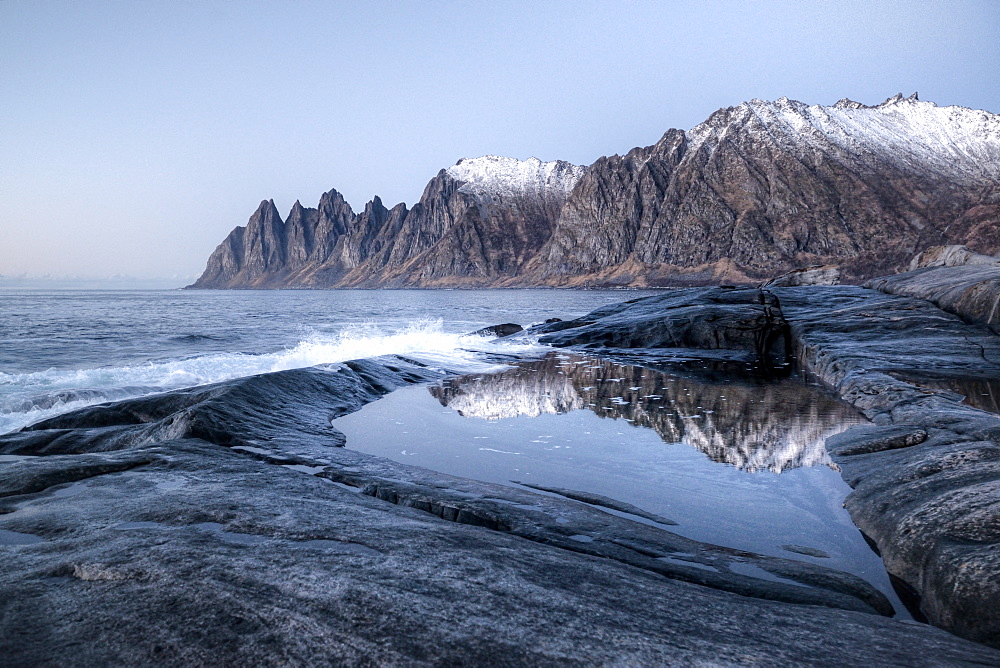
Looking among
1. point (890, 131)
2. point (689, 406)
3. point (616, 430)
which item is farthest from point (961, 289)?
point (890, 131)

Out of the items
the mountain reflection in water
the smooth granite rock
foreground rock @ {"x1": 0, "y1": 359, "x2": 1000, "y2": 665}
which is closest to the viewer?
foreground rock @ {"x1": 0, "y1": 359, "x2": 1000, "y2": 665}

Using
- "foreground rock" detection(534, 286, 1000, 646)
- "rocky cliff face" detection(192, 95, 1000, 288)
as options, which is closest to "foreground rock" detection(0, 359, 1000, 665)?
"foreground rock" detection(534, 286, 1000, 646)

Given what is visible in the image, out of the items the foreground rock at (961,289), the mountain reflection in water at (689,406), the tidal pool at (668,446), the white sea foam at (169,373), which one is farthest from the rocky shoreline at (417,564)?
the foreground rock at (961,289)

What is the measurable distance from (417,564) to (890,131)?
8481 inches

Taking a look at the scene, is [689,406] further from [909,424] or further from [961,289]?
[961,289]

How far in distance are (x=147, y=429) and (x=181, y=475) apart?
2.70m

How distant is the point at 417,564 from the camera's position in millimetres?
3051

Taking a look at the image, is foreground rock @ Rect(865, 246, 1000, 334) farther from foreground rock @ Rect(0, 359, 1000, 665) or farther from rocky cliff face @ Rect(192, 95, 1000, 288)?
rocky cliff face @ Rect(192, 95, 1000, 288)

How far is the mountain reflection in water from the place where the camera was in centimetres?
711

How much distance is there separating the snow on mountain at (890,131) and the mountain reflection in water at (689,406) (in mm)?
172163

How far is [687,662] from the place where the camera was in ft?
7.09

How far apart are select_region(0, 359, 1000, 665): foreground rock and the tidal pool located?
2.51 ft

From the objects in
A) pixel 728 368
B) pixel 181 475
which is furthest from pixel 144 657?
pixel 728 368

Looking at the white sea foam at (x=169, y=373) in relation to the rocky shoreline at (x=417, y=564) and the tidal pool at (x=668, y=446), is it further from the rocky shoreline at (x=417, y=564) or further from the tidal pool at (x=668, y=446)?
the rocky shoreline at (x=417, y=564)
